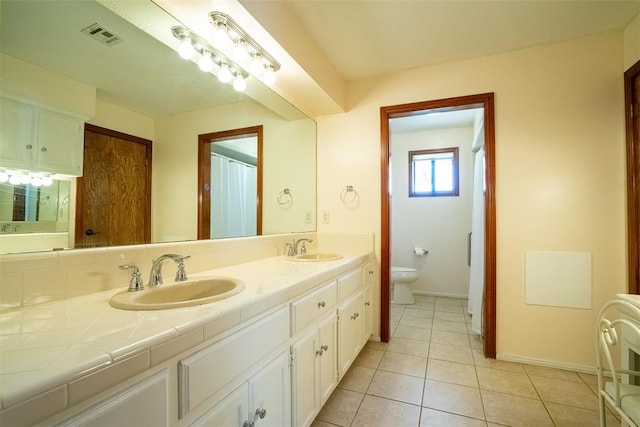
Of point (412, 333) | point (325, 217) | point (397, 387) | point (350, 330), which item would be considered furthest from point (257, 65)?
point (412, 333)

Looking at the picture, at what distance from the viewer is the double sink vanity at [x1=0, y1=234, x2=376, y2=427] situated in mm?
496

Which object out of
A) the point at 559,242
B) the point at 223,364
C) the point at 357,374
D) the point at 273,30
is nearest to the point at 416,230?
the point at 559,242

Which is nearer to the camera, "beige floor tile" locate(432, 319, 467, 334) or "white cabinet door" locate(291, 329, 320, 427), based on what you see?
"white cabinet door" locate(291, 329, 320, 427)

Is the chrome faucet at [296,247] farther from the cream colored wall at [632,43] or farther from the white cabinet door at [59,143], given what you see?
the cream colored wall at [632,43]

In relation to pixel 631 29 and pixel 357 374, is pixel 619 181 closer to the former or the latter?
pixel 631 29

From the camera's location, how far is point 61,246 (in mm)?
967

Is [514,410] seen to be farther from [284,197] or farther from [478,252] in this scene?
[284,197]

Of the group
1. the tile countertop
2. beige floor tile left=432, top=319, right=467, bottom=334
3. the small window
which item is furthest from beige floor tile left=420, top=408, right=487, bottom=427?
the small window

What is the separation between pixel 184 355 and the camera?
2.30 ft

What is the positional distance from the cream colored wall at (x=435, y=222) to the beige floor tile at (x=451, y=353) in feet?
5.24

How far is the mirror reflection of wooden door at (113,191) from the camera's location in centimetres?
106

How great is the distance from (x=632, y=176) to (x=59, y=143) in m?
3.04

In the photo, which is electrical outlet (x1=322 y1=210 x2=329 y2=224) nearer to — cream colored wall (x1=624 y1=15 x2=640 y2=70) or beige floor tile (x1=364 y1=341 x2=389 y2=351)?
beige floor tile (x1=364 y1=341 x2=389 y2=351)

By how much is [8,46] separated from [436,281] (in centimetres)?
419
